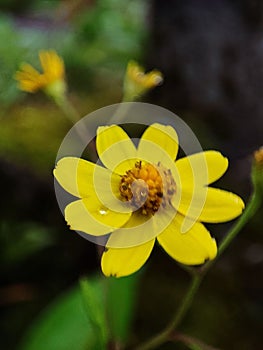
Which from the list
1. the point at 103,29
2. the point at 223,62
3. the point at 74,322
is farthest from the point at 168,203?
the point at 103,29

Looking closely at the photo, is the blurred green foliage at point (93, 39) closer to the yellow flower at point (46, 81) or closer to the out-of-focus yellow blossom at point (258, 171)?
the yellow flower at point (46, 81)

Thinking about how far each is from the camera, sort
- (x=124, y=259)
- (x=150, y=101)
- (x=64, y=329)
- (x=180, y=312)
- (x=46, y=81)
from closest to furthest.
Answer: (x=124, y=259) < (x=180, y=312) < (x=46, y=81) < (x=64, y=329) < (x=150, y=101)

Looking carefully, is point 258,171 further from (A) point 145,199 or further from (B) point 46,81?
(B) point 46,81

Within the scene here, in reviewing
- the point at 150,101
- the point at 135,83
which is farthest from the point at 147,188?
the point at 150,101

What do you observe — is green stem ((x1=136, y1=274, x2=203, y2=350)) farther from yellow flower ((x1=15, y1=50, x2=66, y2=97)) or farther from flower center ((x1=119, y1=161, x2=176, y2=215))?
yellow flower ((x1=15, y1=50, x2=66, y2=97))

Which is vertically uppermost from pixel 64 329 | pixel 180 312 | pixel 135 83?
pixel 135 83

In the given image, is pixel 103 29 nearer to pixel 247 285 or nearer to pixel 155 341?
pixel 247 285

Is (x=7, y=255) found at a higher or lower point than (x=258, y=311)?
higher

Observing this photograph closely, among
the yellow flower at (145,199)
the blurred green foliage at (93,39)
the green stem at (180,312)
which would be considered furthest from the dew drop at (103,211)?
the blurred green foliage at (93,39)
